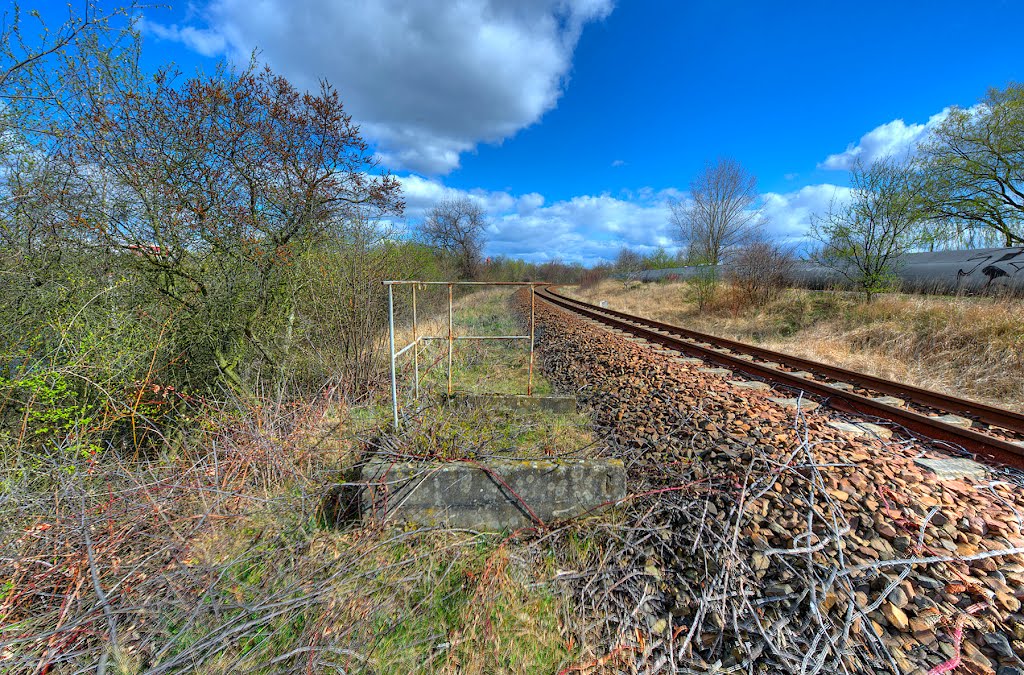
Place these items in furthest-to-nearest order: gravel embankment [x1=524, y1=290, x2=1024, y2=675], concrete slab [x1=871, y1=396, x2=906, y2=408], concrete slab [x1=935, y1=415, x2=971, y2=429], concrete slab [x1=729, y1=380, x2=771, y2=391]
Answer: concrete slab [x1=729, y1=380, x2=771, y2=391]
concrete slab [x1=871, y1=396, x2=906, y2=408]
concrete slab [x1=935, y1=415, x2=971, y2=429]
gravel embankment [x1=524, y1=290, x2=1024, y2=675]

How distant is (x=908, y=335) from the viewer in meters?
8.23

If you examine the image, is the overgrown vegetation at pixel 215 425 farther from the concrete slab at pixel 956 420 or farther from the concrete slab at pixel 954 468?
the concrete slab at pixel 956 420

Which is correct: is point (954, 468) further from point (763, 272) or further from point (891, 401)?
point (763, 272)

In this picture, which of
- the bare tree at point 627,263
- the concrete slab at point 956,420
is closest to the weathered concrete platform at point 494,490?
the concrete slab at point 956,420

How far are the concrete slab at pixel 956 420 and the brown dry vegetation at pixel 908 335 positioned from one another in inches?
70.2

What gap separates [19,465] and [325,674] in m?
3.70

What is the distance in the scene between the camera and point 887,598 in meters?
1.95

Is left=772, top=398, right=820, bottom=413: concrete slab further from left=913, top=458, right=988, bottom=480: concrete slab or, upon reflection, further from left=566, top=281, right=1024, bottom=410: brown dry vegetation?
left=566, top=281, right=1024, bottom=410: brown dry vegetation

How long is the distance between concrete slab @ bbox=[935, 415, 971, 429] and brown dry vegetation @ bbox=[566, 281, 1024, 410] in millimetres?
1782

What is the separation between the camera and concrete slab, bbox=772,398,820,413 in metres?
4.55

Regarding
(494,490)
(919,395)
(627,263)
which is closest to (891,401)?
(919,395)

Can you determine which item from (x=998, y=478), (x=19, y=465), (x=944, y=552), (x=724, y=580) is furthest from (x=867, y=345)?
(x=19, y=465)

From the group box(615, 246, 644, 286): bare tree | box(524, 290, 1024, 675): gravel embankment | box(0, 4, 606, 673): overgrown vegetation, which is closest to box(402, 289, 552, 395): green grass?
box(0, 4, 606, 673): overgrown vegetation

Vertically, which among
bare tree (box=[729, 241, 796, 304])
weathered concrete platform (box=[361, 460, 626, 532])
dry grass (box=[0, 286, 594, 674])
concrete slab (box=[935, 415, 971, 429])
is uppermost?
bare tree (box=[729, 241, 796, 304])
